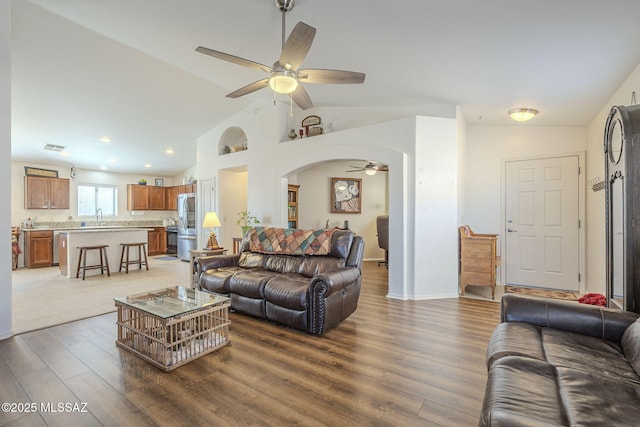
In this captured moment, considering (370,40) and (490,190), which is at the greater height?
(370,40)

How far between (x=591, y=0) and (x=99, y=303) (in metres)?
5.70

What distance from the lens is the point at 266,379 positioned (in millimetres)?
2078

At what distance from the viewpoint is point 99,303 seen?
3852 millimetres

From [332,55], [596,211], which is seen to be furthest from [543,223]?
[332,55]

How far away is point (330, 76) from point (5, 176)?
312 cm

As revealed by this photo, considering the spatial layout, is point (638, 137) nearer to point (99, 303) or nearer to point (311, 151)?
point (311, 151)

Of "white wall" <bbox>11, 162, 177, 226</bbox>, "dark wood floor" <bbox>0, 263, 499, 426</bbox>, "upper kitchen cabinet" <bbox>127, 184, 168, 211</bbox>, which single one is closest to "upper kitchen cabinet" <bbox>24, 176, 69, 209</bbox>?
"white wall" <bbox>11, 162, 177, 226</bbox>

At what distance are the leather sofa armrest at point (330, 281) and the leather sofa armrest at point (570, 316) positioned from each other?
1380 millimetres

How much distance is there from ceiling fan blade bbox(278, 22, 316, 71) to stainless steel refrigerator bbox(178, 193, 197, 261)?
5.96 meters

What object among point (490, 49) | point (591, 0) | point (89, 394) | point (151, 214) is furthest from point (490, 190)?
point (151, 214)

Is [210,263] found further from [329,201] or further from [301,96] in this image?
[329,201]

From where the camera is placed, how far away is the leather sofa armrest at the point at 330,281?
276 centimetres

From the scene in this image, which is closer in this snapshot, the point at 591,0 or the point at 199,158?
the point at 591,0

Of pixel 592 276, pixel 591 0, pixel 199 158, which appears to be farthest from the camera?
pixel 199 158
